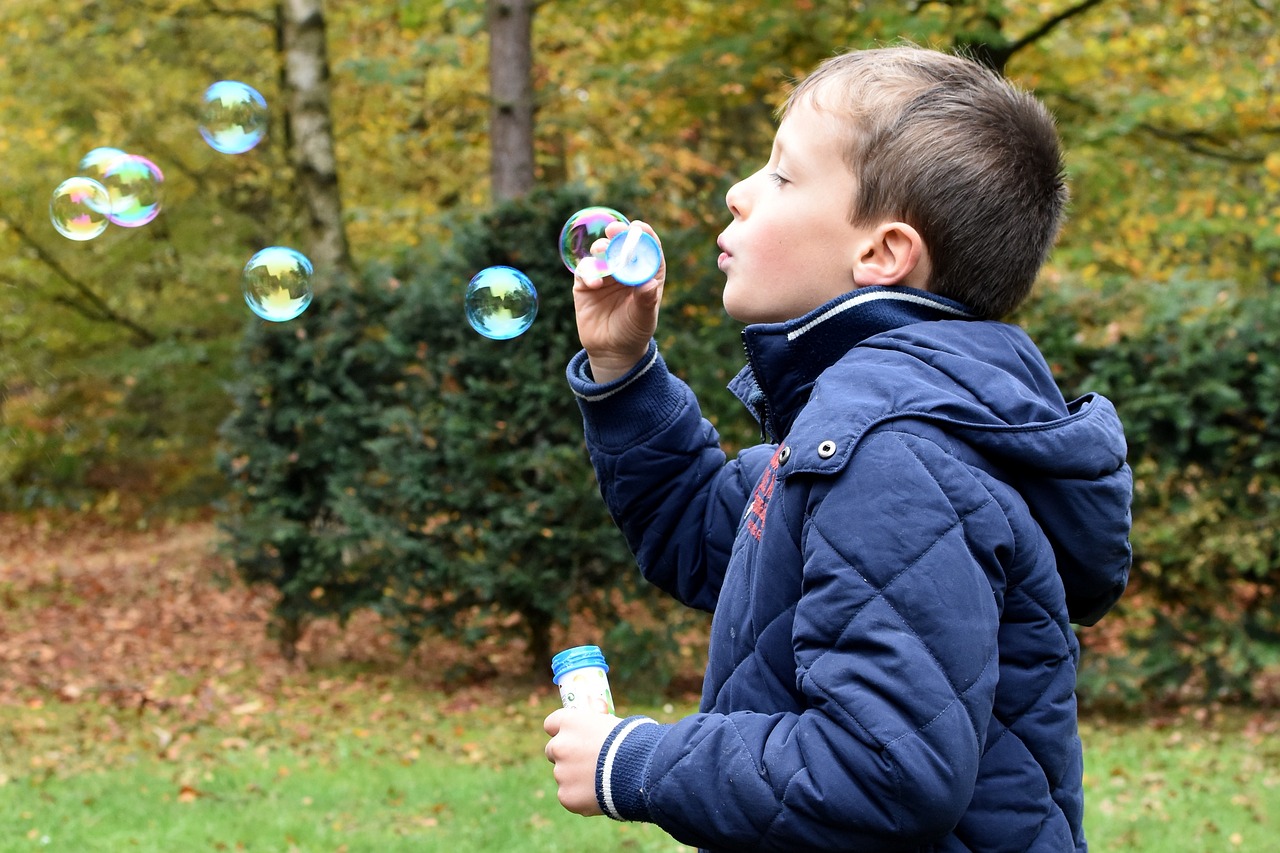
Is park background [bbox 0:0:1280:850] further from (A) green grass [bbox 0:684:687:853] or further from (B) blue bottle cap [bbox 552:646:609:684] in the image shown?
(B) blue bottle cap [bbox 552:646:609:684]

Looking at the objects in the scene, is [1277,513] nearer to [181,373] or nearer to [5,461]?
[5,461]

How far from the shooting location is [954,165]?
1714 millimetres

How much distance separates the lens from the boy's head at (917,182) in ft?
5.65

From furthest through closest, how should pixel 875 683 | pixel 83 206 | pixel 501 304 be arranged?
1. pixel 83 206
2. pixel 501 304
3. pixel 875 683

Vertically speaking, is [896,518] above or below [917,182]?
below

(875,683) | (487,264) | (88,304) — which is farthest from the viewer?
(88,304)

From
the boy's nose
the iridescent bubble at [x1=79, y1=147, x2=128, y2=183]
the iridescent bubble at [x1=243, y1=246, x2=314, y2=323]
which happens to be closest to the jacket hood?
the boy's nose

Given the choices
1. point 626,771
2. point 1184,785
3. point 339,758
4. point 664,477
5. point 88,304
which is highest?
point 664,477

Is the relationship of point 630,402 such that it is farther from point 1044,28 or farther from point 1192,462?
point 1044,28

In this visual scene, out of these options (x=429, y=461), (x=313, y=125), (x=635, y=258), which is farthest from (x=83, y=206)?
(x=313, y=125)

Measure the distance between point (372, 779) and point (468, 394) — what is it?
2.57 meters

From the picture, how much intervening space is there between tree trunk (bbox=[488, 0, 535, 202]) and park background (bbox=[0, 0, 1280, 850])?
0.02 meters

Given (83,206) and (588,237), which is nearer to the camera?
(588,237)

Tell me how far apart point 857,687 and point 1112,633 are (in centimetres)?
831
